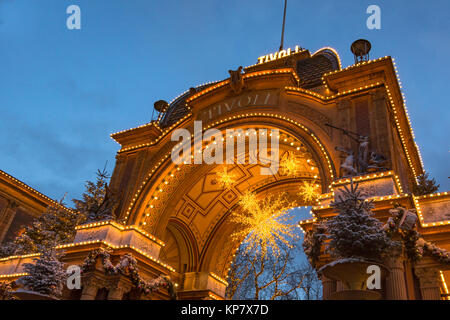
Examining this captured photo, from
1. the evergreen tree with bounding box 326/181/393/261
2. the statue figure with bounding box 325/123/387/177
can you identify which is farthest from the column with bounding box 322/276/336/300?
the statue figure with bounding box 325/123/387/177

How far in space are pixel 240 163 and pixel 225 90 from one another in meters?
4.02

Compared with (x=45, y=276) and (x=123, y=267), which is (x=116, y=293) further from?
(x=45, y=276)

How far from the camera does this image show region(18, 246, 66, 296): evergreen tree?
11023 millimetres

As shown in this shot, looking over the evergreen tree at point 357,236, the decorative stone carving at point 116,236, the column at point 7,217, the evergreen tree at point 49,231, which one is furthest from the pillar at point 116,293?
the column at point 7,217

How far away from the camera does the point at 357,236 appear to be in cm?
823

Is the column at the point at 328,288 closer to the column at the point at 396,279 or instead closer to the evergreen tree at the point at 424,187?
the column at the point at 396,279

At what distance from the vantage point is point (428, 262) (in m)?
10.0

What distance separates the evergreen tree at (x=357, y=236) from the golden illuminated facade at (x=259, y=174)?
5.96 feet

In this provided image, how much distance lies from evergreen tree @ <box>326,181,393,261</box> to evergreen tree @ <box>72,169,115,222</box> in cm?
1133

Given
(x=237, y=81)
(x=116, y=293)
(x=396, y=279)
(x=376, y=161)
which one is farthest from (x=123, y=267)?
(x=376, y=161)

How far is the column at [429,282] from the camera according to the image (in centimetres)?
964

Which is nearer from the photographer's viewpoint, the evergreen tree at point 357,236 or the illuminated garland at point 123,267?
the evergreen tree at point 357,236

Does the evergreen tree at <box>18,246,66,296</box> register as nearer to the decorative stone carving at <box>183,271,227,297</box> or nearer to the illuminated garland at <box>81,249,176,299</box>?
the illuminated garland at <box>81,249,176,299</box>

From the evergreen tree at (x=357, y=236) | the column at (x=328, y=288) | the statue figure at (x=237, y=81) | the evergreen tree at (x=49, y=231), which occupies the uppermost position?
the statue figure at (x=237, y=81)
